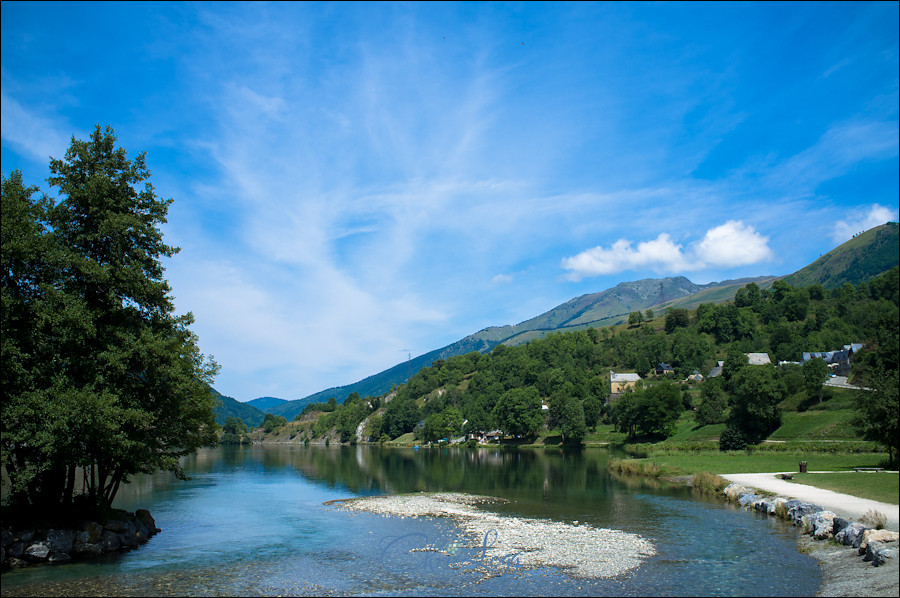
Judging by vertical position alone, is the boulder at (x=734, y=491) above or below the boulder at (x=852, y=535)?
below

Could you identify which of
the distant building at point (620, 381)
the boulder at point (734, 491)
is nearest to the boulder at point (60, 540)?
the boulder at point (734, 491)

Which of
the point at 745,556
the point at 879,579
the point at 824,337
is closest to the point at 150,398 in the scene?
the point at 745,556

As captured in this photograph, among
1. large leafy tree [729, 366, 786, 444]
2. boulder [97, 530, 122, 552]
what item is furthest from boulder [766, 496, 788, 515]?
large leafy tree [729, 366, 786, 444]

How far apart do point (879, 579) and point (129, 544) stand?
32.6 metres

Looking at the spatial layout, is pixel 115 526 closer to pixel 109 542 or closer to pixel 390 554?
pixel 109 542

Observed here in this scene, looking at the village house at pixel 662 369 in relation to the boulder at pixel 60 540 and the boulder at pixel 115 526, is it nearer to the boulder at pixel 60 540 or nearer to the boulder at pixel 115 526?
the boulder at pixel 115 526

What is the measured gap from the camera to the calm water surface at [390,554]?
20.3 m

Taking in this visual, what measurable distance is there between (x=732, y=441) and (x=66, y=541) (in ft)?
269

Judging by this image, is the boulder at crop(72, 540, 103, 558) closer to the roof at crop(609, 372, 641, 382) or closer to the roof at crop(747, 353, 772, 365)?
the roof at crop(609, 372, 641, 382)

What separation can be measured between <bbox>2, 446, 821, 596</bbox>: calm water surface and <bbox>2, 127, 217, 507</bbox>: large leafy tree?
491cm

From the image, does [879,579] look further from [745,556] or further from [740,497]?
[740,497]

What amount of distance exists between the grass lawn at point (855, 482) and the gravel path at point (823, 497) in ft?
1.89

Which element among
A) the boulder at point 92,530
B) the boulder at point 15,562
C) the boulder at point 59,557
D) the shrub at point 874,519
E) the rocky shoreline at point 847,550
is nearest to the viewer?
the rocky shoreline at point 847,550

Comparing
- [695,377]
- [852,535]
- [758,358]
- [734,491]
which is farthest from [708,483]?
[758,358]
